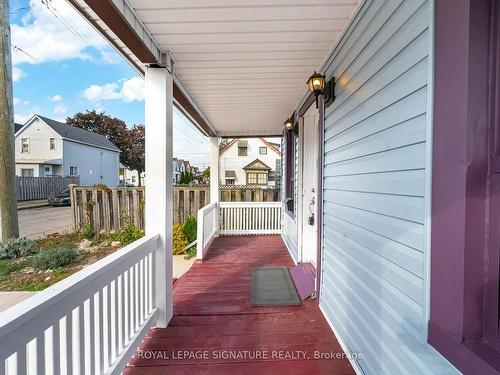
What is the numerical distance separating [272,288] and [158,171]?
1756 millimetres

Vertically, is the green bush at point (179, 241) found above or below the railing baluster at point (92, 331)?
below

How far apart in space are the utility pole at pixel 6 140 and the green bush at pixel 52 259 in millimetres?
1676

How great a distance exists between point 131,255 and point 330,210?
1.60 meters

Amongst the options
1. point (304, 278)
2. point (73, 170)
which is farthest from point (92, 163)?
point (304, 278)

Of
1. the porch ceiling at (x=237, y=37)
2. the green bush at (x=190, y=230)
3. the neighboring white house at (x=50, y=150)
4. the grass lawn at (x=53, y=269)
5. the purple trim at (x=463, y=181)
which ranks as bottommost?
the grass lawn at (x=53, y=269)

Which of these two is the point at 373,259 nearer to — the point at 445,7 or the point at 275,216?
the point at 445,7

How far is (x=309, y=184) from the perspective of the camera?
12.0ft

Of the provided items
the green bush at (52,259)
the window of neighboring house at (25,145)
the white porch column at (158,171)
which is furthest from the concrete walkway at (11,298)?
the window of neighboring house at (25,145)

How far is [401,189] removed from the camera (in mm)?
1261

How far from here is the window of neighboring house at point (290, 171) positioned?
4660mm

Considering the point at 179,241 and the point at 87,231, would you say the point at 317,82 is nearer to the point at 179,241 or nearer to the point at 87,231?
the point at 179,241

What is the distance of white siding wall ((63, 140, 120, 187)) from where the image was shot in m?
19.6

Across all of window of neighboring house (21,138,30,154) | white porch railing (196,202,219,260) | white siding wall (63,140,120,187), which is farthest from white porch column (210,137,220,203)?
window of neighboring house (21,138,30,154)

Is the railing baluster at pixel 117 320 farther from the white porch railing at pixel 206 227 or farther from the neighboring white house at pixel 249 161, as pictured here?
the neighboring white house at pixel 249 161
